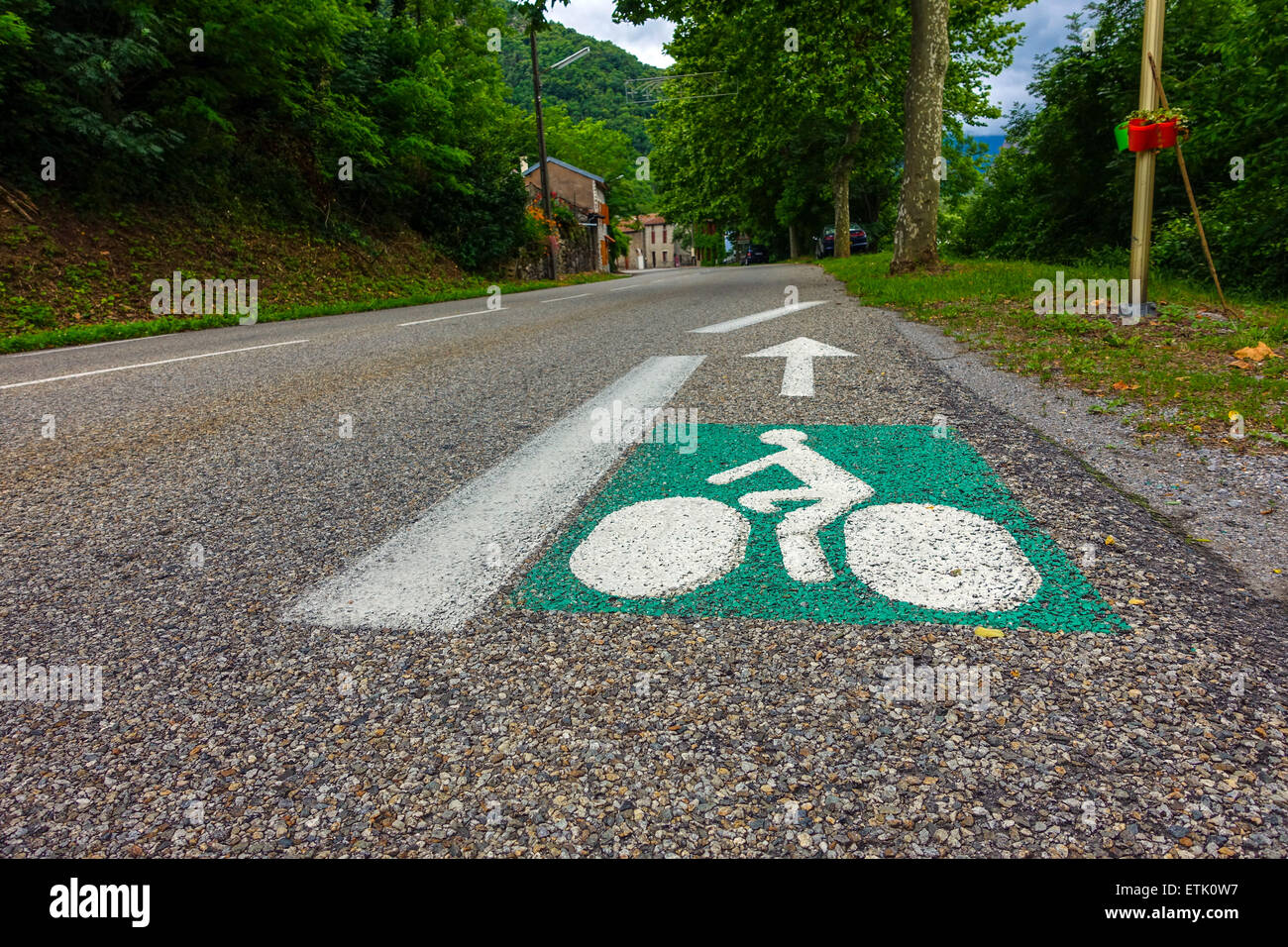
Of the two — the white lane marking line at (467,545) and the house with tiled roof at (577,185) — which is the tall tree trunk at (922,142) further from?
the house with tiled roof at (577,185)

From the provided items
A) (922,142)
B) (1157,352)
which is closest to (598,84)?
(922,142)

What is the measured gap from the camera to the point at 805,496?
2.47 m

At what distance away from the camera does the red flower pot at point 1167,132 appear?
5.85 meters

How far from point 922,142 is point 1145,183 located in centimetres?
798

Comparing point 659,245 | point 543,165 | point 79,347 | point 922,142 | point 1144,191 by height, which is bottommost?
point 79,347

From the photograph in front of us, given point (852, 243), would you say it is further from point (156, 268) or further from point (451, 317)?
point (156, 268)

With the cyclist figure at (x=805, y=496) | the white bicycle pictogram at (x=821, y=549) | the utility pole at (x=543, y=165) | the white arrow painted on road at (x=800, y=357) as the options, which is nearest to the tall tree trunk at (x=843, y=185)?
the utility pole at (x=543, y=165)

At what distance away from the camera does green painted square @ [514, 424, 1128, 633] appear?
171cm

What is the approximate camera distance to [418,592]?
1.91m

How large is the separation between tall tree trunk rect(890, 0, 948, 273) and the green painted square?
38.3ft

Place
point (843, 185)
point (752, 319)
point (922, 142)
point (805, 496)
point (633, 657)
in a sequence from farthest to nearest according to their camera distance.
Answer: point (843, 185)
point (922, 142)
point (752, 319)
point (805, 496)
point (633, 657)

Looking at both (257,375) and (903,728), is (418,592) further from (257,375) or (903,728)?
(257,375)
